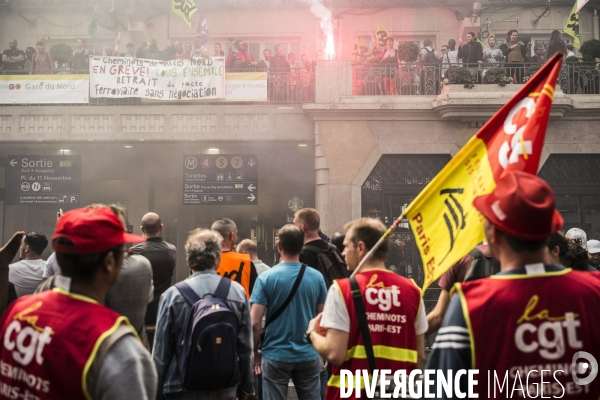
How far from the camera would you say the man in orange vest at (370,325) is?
→ 341 centimetres

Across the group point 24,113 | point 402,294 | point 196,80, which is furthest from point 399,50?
Answer: point 402,294

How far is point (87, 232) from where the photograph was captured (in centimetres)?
224

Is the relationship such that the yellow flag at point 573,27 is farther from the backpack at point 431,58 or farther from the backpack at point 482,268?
the backpack at point 482,268

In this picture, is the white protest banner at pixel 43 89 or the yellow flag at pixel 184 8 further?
the yellow flag at pixel 184 8

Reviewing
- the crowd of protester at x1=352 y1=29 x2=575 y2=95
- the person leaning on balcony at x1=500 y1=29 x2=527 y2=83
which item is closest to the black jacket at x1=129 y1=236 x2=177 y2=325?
the crowd of protester at x1=352 y1=29 x2=575 y2=95

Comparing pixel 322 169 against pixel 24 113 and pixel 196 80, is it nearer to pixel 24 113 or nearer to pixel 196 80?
pixel 196 80

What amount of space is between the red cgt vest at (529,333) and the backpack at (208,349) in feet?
7.09

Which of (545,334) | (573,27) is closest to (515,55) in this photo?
(573,27)

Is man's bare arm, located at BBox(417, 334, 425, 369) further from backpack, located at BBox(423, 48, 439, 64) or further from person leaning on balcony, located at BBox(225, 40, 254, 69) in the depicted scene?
backpack, located at BBox(423, 48, 439, 64)

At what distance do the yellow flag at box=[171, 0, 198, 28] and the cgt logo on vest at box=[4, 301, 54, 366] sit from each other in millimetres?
16133

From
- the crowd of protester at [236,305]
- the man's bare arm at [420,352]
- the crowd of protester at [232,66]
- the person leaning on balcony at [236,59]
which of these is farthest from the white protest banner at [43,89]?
the man's bare arm at [420,352]

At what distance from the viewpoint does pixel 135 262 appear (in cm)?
458

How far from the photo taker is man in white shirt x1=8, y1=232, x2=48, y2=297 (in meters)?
5.86

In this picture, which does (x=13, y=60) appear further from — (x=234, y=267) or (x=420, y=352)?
(x=420, y=352)
